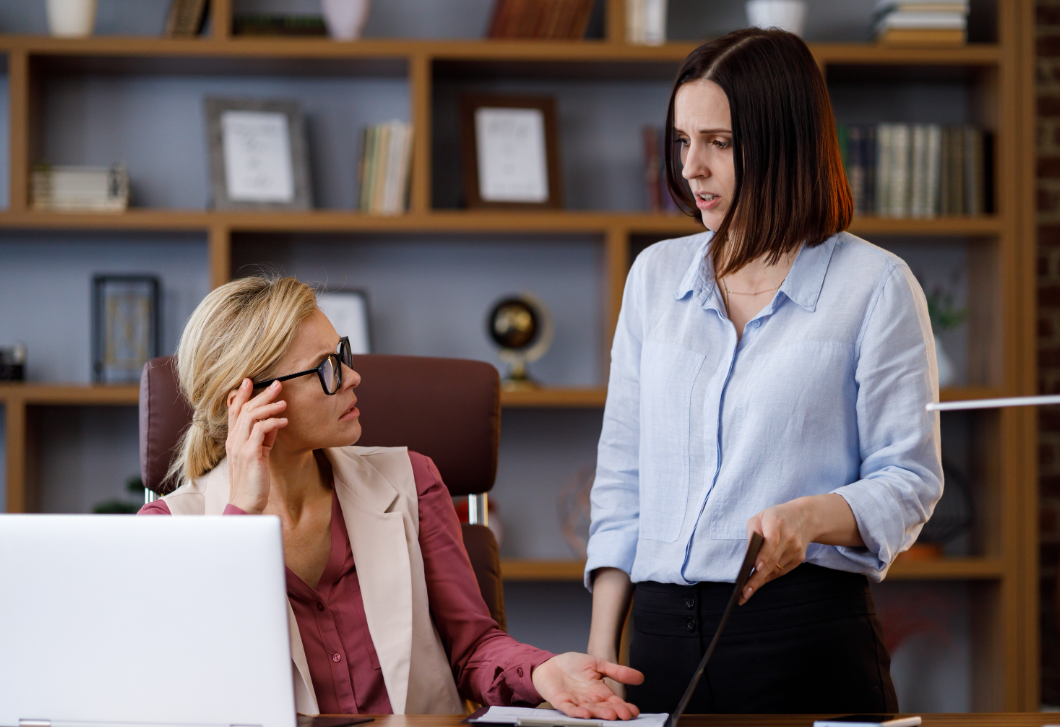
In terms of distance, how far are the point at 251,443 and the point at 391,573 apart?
0.28m

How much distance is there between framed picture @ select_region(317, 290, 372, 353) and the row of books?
858 millimetres

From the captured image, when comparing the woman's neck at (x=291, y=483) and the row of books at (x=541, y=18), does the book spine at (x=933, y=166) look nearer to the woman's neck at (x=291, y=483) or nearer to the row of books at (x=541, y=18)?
the row of books at (x=541, y=18)

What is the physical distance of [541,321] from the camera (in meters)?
2.85

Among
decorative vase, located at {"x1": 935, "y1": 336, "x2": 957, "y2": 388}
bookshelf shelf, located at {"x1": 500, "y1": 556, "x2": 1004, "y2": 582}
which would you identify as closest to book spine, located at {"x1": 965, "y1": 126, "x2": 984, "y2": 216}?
decorative vase, located at {"x1": 935, "y1": 336, "x2": 957, "y2": 388}

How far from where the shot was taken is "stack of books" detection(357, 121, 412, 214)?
274cm

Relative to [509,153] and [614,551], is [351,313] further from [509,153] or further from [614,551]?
[614,551]

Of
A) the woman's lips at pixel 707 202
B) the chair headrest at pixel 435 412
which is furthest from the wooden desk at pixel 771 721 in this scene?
the woman's lips at pixel 707 202

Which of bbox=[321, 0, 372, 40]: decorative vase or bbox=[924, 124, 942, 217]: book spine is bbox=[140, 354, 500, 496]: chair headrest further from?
bbox=[924, 124, 942, 217]: book spine

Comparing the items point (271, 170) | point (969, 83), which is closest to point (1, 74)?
point (271, 170)

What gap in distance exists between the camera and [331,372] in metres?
1.41

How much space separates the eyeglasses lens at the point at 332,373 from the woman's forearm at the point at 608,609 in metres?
0.47

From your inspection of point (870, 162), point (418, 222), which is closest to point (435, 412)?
point (418, 222)

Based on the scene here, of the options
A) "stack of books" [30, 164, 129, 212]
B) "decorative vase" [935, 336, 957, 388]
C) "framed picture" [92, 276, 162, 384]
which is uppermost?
"stack of books" [30, 164, 129, 212]

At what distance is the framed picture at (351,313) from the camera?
9.30 feet
